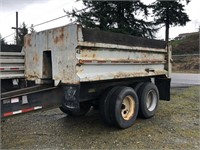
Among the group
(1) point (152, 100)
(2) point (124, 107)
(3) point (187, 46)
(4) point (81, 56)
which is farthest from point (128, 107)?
(3) point (187, 46)

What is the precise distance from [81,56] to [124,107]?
1545 millimetres

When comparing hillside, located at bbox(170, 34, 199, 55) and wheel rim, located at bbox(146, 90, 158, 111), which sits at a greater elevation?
hillside, located at bbox(170, 34, 199, 55)

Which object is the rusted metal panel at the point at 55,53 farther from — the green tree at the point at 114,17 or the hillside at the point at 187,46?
the hillside at the point at 187,46

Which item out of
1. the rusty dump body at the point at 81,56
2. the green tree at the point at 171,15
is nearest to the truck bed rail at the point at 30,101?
the rusty dump body at the point at 81,56

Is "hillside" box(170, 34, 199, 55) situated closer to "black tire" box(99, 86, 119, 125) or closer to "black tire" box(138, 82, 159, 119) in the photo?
"black tire" box(138, 82, 159, 119)

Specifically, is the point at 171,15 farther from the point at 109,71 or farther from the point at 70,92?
the point at 70,92

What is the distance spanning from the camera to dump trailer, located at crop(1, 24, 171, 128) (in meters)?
4.10

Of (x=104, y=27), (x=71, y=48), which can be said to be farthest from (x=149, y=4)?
(x=71, y=48)

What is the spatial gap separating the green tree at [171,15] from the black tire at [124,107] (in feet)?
59.0

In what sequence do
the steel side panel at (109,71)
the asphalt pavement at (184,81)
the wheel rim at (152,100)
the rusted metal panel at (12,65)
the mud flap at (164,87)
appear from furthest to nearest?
the asphalt pavement at (184,81) → the mud flap at (164,87) → the wheel rim at (152,100) → the rusted metal panel at (12,65) → the steel side panel at (109,71)

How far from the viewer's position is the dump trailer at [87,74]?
4102mm

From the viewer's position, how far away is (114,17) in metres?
17.8

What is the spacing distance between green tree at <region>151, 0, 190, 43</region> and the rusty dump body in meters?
17.6

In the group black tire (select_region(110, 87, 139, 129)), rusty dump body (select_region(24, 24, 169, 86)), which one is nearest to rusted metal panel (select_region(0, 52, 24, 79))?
rusty dump body (select_region(24, 24, 169, 86))
